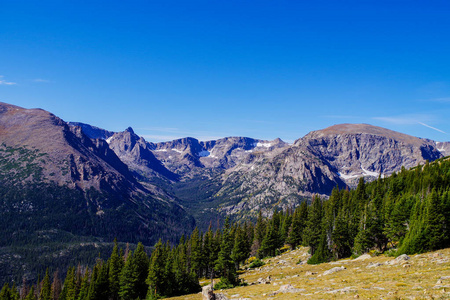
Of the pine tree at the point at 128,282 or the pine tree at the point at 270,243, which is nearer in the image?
the pine tree at the point at 128,282

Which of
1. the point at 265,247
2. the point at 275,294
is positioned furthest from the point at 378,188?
the point at 275,294

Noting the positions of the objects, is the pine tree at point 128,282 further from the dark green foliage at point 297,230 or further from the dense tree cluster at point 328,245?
the dark green foliage at point 297,230

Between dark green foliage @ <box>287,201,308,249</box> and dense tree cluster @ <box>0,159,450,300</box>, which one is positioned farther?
dark green foliage @ <box>287,201,308,249</box>

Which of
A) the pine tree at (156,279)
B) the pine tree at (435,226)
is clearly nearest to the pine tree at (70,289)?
the pine tree at (156,279)

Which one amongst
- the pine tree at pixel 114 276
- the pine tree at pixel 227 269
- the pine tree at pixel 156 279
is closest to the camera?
the pine tree at pixel 227 269

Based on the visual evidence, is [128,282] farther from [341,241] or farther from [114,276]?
[341,241]

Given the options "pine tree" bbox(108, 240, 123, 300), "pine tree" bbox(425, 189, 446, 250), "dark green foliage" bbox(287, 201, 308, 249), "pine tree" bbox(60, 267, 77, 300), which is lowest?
"pine tree" bbox(60, 267, 77, 300)

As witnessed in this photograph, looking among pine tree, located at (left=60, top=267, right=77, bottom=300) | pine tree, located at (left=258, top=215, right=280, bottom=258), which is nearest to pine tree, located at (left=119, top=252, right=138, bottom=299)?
pine tree, located at (left=60, top=267, right=77, bottom=300)

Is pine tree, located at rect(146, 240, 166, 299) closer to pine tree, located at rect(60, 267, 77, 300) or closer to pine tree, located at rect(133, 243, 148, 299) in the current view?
A: pine tree, located at rect(133, 243, 148, 299)

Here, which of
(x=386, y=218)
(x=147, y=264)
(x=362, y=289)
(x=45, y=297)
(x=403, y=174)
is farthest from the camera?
(x=403, y=174)

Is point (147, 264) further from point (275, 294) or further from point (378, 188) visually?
point (378, 188)

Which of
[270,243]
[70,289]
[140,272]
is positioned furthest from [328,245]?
[70,289]

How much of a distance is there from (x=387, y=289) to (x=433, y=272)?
30.0 ft

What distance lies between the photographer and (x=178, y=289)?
72875 millimetres
